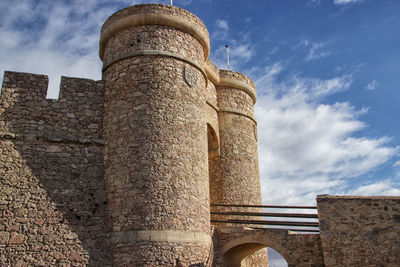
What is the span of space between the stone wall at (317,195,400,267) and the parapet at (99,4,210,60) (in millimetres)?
6128

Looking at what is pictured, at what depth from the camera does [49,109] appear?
10.0m

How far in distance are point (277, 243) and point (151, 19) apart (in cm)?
727

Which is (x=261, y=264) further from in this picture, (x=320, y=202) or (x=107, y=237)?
(x=107, y=237)

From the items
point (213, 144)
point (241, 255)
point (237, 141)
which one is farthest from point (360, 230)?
point (213, 144)

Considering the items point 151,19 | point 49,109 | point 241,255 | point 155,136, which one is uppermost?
point 151,19

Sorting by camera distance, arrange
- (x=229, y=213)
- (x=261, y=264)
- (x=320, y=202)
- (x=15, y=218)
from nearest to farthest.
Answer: (x=15, y=218)
(x=320, y=202)
(x=229, y=213)
(x=261, y=264)

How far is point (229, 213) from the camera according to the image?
40.0ft

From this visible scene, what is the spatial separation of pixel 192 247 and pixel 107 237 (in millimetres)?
2056

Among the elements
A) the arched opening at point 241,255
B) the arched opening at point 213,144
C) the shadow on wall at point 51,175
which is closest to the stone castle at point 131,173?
the shadow on wall at point 51,175

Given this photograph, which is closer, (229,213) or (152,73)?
(152,73)

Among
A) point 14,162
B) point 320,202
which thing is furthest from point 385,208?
point 14,162

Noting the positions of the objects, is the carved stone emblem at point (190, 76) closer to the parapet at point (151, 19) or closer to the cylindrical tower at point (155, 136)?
the cylindrical tower at point (155, 136)

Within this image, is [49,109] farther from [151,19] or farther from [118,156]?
[151,19]

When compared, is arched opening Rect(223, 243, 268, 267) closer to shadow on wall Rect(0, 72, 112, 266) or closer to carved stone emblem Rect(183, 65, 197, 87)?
shadow on wall Rect(0, 72, 112, 266)
